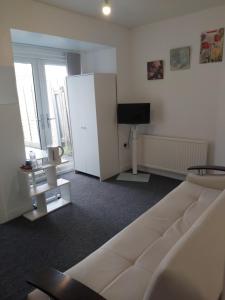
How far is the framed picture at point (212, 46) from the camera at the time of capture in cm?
319

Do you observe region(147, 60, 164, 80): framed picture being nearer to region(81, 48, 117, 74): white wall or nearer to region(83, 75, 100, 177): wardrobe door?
region(81, 48, 117, 74): white wall

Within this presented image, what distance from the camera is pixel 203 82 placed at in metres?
3.46

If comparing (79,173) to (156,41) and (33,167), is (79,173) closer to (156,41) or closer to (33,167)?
(33,167)

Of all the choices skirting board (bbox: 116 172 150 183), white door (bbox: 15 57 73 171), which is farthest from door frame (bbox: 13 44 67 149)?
skirting board (bbox: 116 172 150 183)

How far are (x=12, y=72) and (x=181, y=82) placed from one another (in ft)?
8.27

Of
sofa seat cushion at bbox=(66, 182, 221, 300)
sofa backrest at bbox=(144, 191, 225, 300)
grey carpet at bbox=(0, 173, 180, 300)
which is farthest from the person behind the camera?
grey carpet at bbox=(0, 173, 180, 300)

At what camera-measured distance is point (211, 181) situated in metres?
2.43

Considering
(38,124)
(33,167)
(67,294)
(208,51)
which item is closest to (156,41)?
(208,51)

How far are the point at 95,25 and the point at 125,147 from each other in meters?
2.17

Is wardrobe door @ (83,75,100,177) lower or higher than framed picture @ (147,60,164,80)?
lower

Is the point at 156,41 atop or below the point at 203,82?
atop

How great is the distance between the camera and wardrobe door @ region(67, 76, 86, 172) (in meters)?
3.93

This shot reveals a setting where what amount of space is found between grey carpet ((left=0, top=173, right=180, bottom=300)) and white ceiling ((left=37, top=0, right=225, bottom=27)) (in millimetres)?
2638

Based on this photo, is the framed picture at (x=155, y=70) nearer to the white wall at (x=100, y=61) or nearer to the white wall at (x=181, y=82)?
the white wall at (x=181, y=82)
